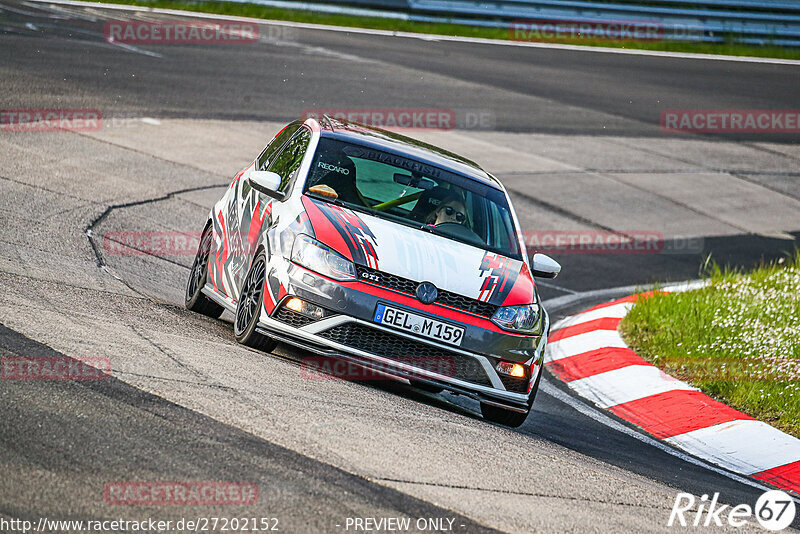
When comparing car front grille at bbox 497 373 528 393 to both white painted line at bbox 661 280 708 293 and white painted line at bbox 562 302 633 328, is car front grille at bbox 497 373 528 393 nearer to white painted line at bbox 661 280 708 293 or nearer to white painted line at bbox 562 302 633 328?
white painted line at bbox 562 302 633 328

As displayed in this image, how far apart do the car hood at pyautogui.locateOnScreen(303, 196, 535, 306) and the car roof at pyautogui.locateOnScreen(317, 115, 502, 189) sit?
92 centimetres

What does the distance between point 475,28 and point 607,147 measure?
11.5m

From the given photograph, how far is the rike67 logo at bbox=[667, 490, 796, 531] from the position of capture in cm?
526

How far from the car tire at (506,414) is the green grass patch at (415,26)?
21270mm

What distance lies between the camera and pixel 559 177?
53.2ft

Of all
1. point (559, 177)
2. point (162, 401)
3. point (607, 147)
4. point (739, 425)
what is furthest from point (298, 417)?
A: point (607, 147)

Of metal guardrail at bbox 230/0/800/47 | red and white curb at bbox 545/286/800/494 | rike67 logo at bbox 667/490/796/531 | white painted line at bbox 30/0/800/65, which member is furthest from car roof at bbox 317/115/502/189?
metal guardrail at bbox 230/0/800/47

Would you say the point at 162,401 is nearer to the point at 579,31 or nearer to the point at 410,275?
the point at 410,275

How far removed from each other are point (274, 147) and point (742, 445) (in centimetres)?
416

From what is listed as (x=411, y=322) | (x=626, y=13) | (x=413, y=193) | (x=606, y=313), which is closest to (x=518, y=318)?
(x=411, y=322)

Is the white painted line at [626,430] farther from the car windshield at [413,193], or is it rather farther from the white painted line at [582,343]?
the car windshield at [413,193]

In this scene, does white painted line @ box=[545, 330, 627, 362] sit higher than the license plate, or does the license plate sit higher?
the license plate

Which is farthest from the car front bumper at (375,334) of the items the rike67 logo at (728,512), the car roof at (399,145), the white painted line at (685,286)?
the white painted line at (685,286)

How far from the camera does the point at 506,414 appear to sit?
22.6 ft
